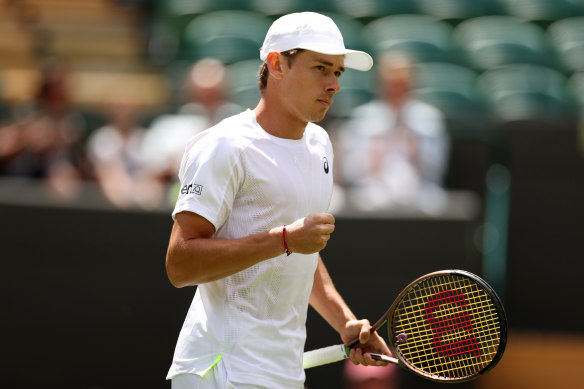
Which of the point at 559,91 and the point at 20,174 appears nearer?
the point at 20,174

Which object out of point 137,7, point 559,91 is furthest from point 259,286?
point 137,7

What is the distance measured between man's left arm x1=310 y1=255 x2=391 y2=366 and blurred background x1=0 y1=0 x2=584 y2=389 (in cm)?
276

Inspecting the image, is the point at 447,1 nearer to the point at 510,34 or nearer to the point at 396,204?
the point at 510,34

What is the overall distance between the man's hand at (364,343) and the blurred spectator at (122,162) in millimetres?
3144

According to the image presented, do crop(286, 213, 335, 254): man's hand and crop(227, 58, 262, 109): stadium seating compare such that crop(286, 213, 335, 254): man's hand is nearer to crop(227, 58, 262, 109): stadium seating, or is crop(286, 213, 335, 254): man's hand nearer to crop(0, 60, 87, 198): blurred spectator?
crop(0, 60, 87, 198): blurred spectator

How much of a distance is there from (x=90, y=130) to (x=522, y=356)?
3646 mm

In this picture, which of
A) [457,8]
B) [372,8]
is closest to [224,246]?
[372,8]

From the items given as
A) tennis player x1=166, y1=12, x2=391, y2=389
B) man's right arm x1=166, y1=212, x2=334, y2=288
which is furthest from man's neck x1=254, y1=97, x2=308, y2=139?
man's right arm x1=166, y1=212, x2=334, y2=288

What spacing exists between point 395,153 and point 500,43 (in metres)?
3.05

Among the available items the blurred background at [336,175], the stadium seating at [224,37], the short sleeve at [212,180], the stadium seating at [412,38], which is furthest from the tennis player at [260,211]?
the stadium seating at [412,38]

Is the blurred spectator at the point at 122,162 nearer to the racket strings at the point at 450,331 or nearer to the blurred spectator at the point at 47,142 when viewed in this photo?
the blurred spectator at the point at 47,142

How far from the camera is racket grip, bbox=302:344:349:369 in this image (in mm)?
3311

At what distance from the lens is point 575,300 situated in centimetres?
759

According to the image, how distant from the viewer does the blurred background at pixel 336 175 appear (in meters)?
6.20
